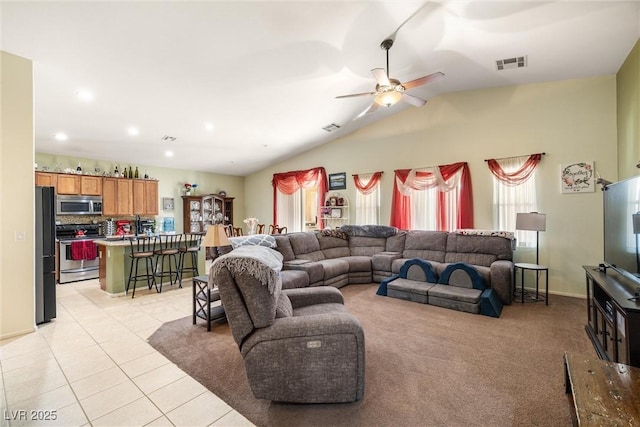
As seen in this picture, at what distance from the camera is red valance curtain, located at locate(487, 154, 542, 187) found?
447 cm

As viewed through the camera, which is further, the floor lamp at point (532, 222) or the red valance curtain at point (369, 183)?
the red valance curtain at point (369, 183)

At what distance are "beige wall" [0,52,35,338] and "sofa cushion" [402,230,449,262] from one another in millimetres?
5200

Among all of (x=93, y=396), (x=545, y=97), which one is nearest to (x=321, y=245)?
(x=93, y=396)

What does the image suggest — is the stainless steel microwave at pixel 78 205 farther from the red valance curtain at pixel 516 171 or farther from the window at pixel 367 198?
the red valance curtain at pixel 516 171

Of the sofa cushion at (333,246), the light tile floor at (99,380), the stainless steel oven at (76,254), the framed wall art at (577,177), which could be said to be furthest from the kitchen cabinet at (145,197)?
the framed wall art at (577,177)

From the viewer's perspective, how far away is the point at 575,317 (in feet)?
11.2

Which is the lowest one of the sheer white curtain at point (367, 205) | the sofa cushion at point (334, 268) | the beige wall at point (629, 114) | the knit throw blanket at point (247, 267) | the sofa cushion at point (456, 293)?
the sofa cushion at point (456, 293)

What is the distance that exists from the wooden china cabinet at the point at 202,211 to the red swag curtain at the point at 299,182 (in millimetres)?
1625

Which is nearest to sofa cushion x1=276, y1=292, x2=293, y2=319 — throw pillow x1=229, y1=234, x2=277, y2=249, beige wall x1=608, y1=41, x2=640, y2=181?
throw pillow x1=229, y1=234, x2=277, y2=249

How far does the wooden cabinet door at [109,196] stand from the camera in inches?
239

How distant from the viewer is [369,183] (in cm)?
629

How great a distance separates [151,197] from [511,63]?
7.51m

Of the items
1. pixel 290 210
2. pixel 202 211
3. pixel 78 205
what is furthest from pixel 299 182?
pixel 78 205

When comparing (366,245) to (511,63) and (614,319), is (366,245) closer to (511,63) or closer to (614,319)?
(511,63)
